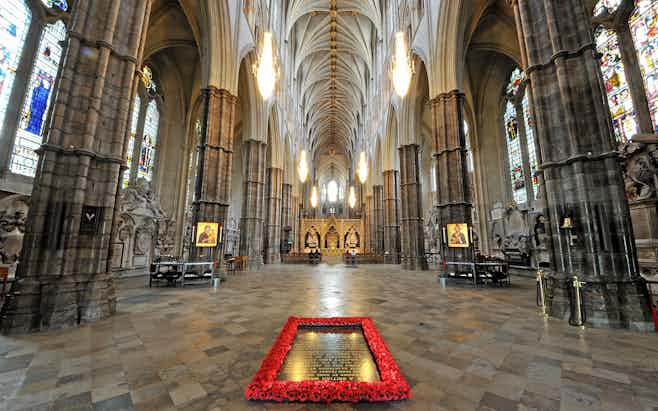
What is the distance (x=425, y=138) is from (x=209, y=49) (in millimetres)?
22068

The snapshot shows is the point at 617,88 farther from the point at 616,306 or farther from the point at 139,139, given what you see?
the point at 139,139

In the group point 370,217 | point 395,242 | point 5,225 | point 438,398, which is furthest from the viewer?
point 370,217

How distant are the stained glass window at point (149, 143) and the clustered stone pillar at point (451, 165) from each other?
58.8ft

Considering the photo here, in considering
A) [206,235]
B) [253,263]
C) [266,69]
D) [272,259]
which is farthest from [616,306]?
[272,259]

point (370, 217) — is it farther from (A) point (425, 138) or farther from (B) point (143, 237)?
(B) point (143, 237)

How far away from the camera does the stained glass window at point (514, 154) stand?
16.7 metres

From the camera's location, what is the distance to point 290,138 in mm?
26938

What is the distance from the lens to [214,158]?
10891mm

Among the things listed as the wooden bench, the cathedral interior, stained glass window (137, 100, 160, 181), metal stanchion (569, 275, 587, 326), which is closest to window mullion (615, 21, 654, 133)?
the cathedral interior

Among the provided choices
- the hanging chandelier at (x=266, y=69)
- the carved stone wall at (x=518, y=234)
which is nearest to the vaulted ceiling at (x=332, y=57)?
the hanging chandelier at (x=266, y=69)

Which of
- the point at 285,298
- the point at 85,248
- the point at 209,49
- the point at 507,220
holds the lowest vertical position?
the point at 285,298

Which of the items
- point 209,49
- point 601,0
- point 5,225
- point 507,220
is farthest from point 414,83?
point 5,225

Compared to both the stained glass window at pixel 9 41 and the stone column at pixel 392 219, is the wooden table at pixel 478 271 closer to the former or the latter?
the stone column at pixel 392 219

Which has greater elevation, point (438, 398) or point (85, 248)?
point (85, 248)
